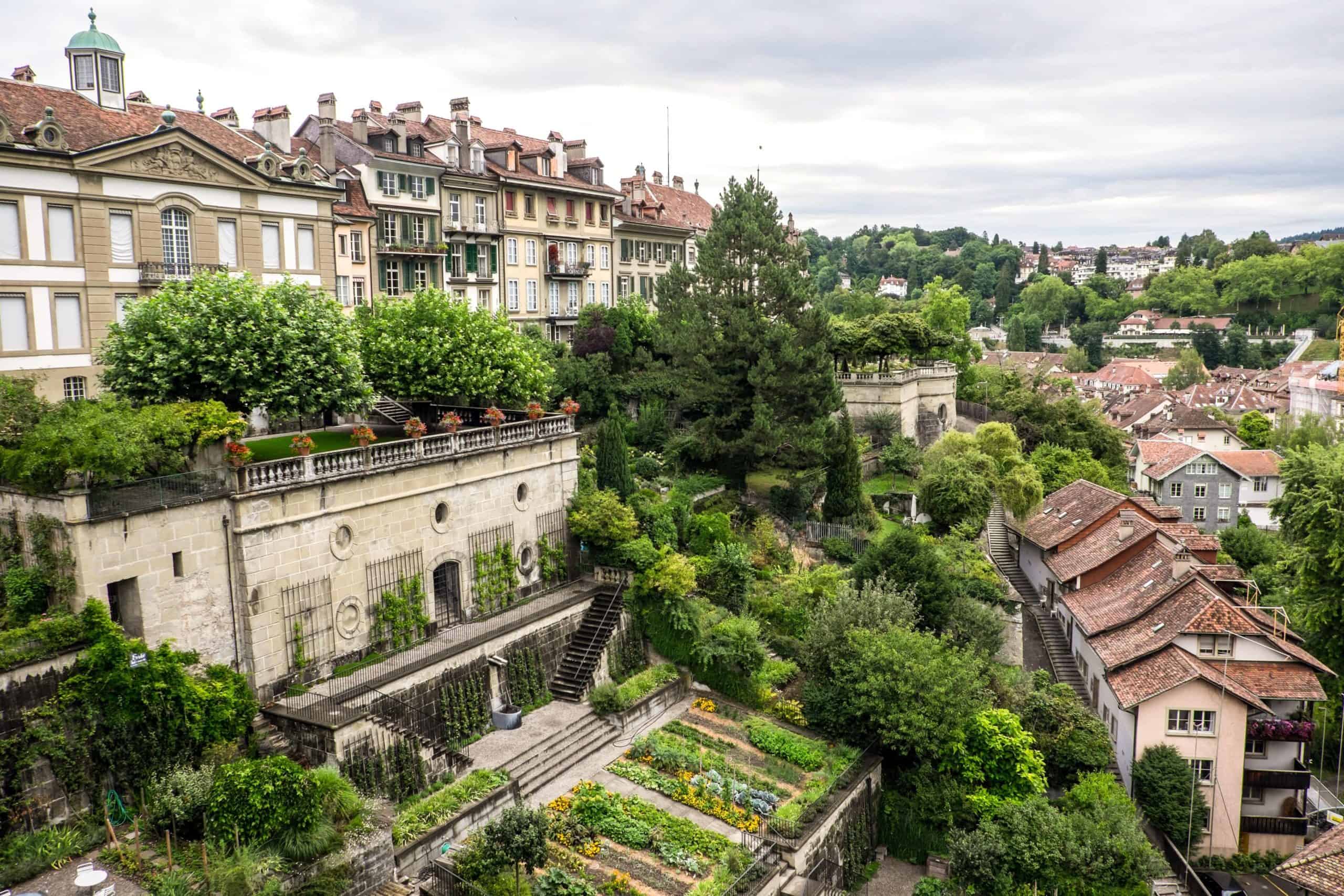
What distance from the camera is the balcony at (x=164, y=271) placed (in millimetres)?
31469

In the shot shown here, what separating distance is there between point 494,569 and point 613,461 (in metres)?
6.99

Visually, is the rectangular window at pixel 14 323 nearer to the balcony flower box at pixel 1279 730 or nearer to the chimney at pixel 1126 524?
the balcony flower box at pixel 1279 730

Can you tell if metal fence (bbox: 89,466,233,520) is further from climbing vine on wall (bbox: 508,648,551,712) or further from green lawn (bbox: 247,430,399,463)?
climbing vine on wall (bbox: 508,648,551,712)

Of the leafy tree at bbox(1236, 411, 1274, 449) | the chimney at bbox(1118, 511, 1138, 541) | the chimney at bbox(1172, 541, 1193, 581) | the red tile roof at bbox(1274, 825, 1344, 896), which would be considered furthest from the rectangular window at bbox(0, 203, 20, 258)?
the leafy tree at bbox(1236, 411, 1274, 449)

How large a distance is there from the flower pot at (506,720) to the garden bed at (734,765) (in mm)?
2883

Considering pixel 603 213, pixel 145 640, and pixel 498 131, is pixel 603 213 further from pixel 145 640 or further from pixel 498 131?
pixel 145 640

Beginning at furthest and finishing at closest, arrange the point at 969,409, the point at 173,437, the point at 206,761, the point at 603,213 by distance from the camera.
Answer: the point at 969,409
the point at 603,213
the point at 173,437
the point at 206,761

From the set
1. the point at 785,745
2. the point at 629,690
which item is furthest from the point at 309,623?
the point at 785,745

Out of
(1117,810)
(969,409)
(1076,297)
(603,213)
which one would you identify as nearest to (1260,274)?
(1076,297)

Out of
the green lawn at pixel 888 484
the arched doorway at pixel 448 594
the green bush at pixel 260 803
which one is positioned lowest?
the green bush at pixel 260 803

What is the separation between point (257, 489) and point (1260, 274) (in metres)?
189

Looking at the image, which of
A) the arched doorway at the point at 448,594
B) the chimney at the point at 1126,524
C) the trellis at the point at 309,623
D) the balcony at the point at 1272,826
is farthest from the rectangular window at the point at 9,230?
the chimney at the point at 1126,524

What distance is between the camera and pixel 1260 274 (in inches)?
6668

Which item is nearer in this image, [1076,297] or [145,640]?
[145,640]
